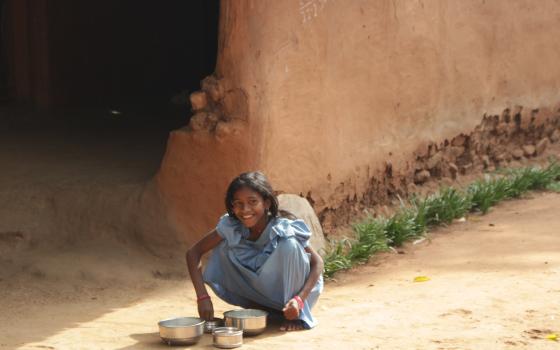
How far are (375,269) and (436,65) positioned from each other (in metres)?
2.07

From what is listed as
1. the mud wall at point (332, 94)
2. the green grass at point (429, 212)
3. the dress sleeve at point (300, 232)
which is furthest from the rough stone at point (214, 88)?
the dress sleeve at point (300, 232)

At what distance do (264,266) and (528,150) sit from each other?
461cm

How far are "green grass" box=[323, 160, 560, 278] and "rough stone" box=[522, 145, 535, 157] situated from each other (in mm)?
181

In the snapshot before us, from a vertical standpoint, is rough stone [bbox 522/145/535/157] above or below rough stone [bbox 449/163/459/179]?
above

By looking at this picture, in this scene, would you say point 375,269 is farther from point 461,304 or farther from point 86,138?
point 86,138

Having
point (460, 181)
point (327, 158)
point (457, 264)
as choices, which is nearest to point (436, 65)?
point (460, 181)

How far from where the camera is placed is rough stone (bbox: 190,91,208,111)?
6367 mm

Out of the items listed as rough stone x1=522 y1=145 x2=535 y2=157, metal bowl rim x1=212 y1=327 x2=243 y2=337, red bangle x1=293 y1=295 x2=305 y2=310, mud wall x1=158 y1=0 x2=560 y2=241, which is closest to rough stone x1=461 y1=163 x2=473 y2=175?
mud wall x1=158 y1=0 x2=560 y2=241

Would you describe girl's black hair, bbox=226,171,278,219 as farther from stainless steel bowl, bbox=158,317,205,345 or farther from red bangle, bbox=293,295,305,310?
stainless steel bowl, bbox=158,317,205,345

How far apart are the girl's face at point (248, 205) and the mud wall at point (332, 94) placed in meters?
1.33

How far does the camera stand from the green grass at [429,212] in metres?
6.54

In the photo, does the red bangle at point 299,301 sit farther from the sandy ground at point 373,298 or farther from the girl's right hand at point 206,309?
the girl's right hand at point 206,309

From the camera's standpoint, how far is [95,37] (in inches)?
351

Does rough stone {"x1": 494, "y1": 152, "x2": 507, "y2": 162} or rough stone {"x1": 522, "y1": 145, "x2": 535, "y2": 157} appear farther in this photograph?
rough stone {"x1": 522, "y1": 145, "x2": 535, "y2": 157}
